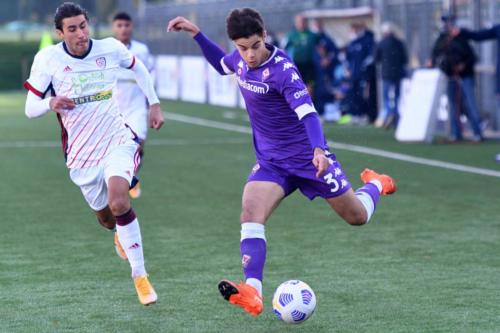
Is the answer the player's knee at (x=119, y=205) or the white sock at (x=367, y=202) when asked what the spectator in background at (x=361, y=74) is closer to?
the white sock at (x=367, y=202)

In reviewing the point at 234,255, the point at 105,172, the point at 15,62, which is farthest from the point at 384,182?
the point at 15,62

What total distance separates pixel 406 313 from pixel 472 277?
4.49ft

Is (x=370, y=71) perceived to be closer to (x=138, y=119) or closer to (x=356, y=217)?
(x=138, y=119)

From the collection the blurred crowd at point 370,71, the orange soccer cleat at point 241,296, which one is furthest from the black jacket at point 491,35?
the orange soccer cleat at point 241,296

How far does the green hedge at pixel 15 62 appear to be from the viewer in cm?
4844

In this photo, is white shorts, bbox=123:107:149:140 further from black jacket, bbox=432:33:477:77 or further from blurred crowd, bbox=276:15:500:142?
black jacket, bbox=432:33:477:77

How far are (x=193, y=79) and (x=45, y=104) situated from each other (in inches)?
1138

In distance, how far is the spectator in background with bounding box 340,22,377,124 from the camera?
25.2m

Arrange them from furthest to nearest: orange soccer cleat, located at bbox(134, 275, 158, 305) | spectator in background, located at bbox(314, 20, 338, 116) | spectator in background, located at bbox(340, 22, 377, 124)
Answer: spectator in background, located at bbox(314, 20, 338, 116) → spectator in background, located at bbox(340, 22, 377, 124) → orange soccer cleat, located at bbox(134, 275, 158, 305)

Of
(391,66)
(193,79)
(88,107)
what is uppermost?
(88,107)

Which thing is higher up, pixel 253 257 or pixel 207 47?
pixel 207 47

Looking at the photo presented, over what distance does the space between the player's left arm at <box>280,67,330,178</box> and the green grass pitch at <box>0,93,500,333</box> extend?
1.07m

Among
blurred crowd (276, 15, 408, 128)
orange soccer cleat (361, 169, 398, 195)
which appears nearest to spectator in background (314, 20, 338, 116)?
blurred crowd (276, 15, 408, 128)

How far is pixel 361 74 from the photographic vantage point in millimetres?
25375
